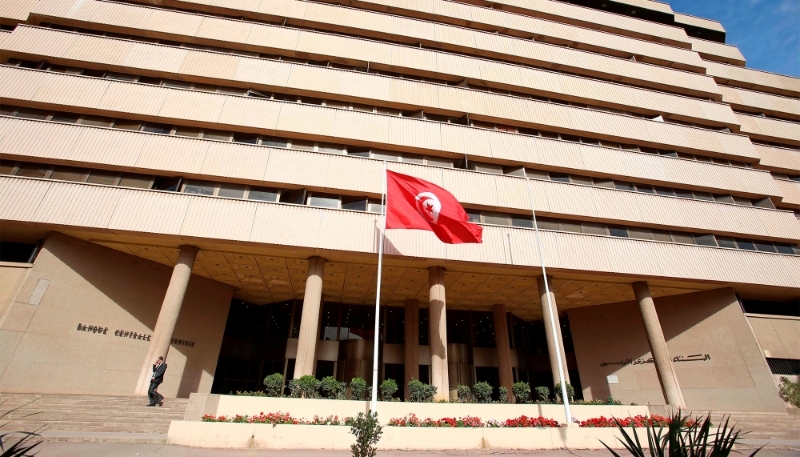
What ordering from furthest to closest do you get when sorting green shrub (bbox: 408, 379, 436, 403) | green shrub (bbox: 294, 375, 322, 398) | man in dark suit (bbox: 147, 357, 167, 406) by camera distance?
green shrub (bbox: 408, 379, 436, 403)
green shrub (bbox: 294, 375, 322, 398)
man in dark suit (bbox: 147, 357, 167, 406)

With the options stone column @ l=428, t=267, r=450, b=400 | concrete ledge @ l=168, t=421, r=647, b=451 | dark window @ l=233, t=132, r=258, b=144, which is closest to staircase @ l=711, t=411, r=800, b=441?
concrete ledge @ l=168, t=421, r=647, b=451

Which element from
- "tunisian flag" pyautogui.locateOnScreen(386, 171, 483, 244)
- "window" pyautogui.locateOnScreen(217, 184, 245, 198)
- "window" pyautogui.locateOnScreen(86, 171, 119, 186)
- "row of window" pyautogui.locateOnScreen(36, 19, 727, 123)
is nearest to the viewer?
"tunisian flag" pyautogui.locateOnScreen(386, 171, 483, 244)

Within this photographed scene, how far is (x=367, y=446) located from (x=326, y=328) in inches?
779

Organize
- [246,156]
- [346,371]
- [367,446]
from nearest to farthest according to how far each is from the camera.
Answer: [367,446], [246,156], [346,371]

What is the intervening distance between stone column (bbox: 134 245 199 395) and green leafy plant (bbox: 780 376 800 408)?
31.2 meters

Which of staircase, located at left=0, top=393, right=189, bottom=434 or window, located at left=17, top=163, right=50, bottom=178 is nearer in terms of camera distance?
staircase, located at left=0, top=393, right=189, bottom=434

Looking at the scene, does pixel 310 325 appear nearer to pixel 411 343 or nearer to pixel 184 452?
pixel 184 452

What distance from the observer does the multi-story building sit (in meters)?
18.1

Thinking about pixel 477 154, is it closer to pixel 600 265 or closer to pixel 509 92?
pixel 509 92

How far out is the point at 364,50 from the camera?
986 inches

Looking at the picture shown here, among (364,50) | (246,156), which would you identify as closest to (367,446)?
(246,156)

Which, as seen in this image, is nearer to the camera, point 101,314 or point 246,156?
point 101,314

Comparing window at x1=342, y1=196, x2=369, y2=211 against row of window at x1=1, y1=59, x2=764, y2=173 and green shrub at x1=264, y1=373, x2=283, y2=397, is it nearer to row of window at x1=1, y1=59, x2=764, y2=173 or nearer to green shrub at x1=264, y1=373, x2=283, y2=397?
row of window at x1=1, y1=59, x2=764, y2=173

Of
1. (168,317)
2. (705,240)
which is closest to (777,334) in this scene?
(705,240)
